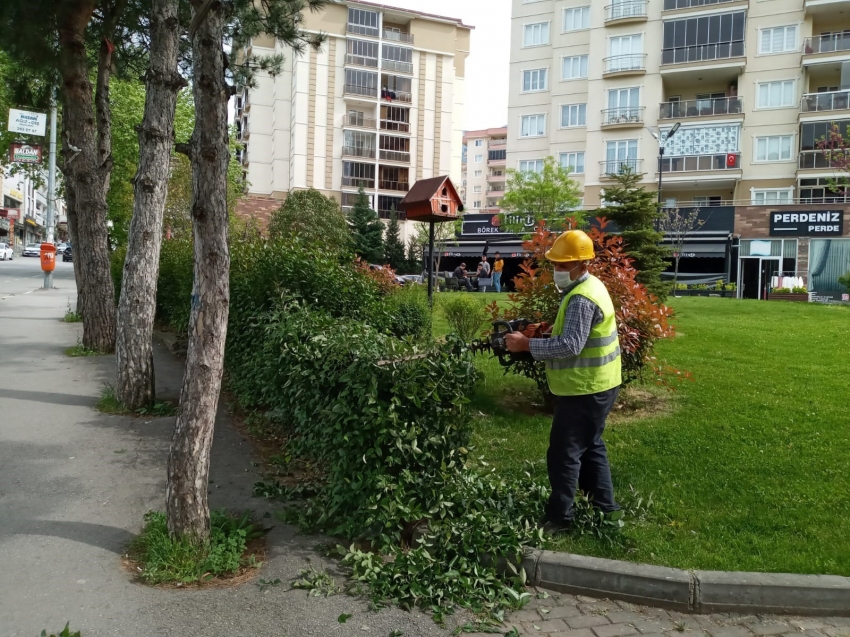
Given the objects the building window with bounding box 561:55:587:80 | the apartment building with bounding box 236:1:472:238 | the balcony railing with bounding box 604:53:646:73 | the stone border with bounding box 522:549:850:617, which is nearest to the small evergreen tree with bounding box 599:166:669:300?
the stone border with bounding box 522:549:850:617

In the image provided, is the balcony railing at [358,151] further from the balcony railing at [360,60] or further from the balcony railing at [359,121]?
the balcony railing at [360,60]

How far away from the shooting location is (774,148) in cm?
3903

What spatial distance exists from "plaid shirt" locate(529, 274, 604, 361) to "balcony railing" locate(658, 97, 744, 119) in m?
39.9

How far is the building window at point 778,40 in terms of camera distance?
38.8 m

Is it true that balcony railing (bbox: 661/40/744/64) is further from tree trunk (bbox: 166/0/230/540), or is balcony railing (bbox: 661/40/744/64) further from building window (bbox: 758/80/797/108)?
tree trunk (bbox: 166/0/230/540)

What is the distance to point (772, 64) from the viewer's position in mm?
39188

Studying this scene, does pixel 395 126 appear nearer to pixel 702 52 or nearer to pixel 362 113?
pixel 362 113

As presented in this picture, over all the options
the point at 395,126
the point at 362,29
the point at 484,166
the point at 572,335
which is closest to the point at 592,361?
the point at 572,335

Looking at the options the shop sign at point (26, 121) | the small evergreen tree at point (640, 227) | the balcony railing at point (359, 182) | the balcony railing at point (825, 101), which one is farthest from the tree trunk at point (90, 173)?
the balcony railing at point (359, 182)

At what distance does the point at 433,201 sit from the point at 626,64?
36.1 meters

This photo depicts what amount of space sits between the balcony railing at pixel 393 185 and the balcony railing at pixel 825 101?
3129 cm

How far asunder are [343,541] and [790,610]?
2661 mm

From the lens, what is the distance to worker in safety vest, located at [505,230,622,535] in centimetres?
446

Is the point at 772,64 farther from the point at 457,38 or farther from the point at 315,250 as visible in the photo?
the point at 315,250
